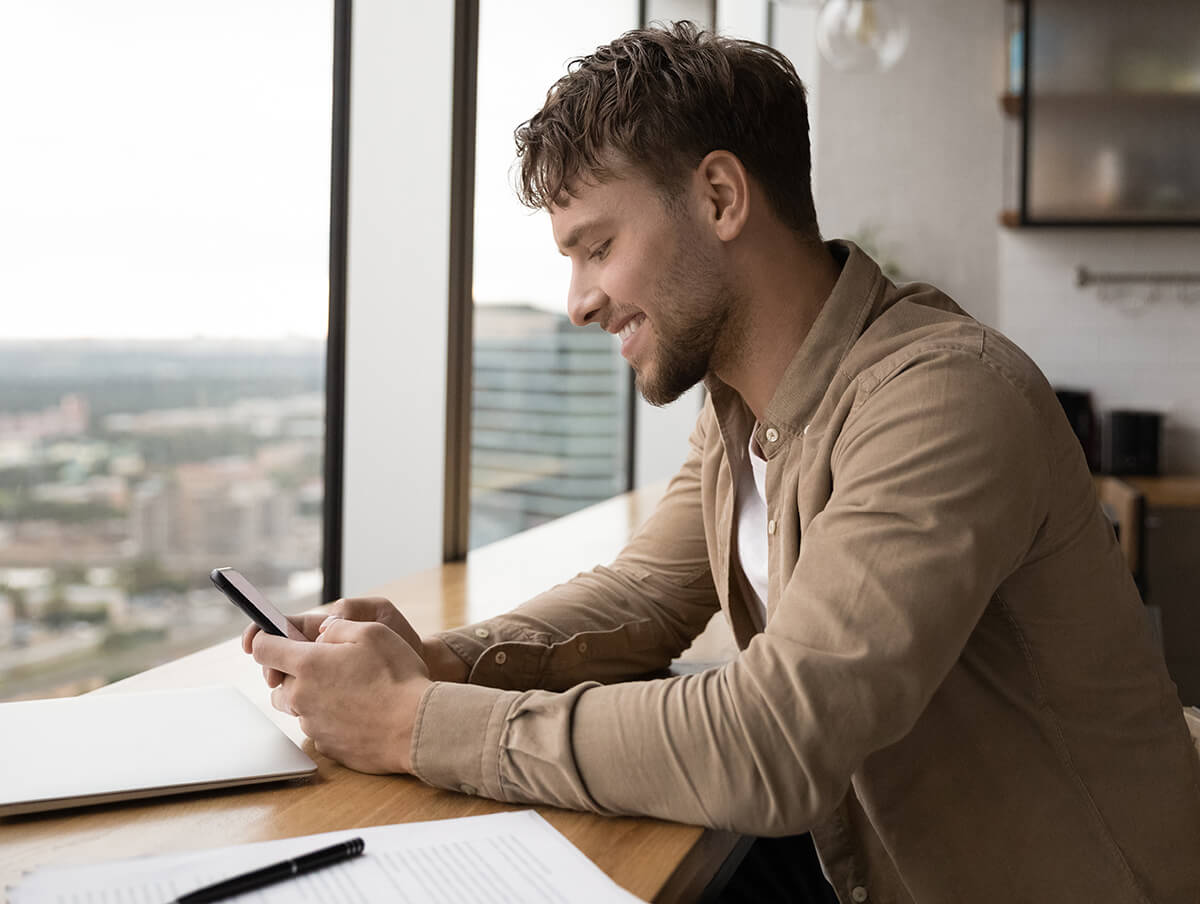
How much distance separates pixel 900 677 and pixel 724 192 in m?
0.54

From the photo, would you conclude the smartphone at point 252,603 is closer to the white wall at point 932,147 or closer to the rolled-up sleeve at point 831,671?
the rolled-up sleeve at point 831,671

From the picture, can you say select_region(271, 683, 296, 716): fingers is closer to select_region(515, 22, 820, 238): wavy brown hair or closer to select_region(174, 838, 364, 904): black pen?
select_region(174, 838, 364, 904): black pen

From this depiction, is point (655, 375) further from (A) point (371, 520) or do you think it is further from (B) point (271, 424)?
(A) point (371, 520)

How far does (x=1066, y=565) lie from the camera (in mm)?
1008

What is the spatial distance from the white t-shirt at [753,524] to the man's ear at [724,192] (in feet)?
0.83

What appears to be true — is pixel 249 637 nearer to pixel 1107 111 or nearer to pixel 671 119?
pixel 671 119

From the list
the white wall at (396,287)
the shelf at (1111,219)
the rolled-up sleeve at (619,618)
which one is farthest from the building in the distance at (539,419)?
the shelf at (1111,219)

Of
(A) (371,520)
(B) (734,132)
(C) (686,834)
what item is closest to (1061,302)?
(A) (371,520)

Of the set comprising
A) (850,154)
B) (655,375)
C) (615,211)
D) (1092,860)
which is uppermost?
(850,154)

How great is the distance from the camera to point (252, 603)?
108 cm

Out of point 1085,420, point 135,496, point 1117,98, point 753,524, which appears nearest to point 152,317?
point 135,496

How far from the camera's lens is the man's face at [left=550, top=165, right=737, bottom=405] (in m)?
1.15

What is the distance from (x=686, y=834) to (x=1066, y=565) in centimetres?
41

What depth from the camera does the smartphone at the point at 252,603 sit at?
3.53 feet
